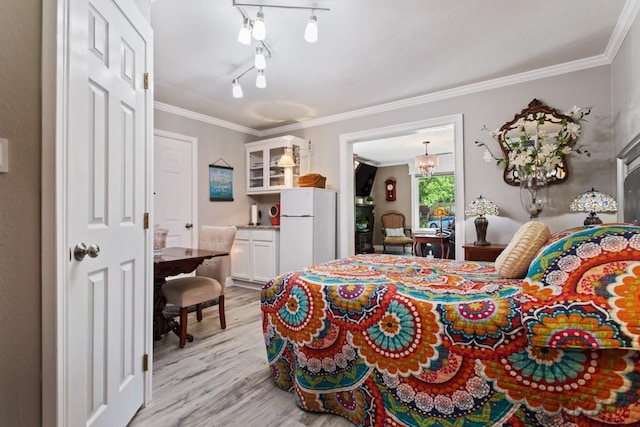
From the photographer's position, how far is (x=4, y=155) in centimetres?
101

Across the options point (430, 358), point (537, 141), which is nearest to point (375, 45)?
point (537, 141)

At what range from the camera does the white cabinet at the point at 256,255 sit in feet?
14.8

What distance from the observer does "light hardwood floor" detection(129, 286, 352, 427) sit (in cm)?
167

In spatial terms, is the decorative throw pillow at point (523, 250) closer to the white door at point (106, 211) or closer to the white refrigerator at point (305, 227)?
the white door at point (106, 211)

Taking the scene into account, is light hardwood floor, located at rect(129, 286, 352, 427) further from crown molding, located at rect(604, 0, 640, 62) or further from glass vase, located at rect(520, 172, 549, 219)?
crown molding, located at rect(604, 0, 640, 62)

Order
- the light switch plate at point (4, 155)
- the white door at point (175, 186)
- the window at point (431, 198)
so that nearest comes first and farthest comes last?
1. the light switch plate at point (4, 155)
2. the white door at point (175, 186)
3. the window at point (431, 198)

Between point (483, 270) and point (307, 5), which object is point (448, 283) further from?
point (307, 5)

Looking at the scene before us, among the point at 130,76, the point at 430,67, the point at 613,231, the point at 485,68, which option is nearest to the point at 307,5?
the point at 130,76

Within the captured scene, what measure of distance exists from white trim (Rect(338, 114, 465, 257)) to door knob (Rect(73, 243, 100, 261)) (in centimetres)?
341

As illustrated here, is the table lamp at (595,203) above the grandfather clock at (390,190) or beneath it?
beneath

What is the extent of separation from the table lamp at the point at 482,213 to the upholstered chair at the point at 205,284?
98.4 inches

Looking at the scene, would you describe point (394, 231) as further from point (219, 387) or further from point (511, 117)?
point (219, 387)

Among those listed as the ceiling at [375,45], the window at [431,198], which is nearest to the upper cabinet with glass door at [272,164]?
the ceiling at [375,45]

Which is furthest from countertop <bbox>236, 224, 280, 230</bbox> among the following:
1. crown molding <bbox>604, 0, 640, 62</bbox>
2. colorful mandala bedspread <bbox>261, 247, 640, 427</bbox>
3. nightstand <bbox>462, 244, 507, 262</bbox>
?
crown molding <bbox>604, 0, 640, 62</bbox>
